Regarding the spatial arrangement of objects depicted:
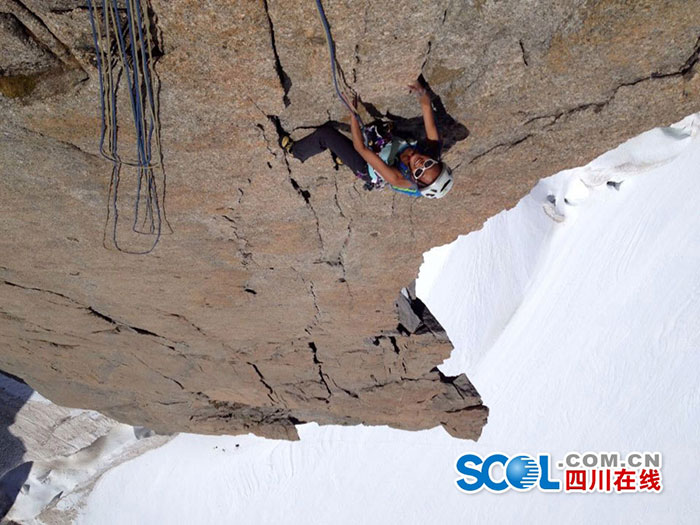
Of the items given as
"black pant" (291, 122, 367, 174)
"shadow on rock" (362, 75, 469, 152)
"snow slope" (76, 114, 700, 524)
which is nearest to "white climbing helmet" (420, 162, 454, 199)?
"shadow on rock" (362, 75, 469, 152)

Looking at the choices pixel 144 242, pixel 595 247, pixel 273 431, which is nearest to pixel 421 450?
pixel 273 431

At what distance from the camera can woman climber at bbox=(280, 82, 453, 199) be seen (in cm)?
243

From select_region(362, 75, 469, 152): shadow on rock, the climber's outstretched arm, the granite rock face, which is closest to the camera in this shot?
the granite rock face

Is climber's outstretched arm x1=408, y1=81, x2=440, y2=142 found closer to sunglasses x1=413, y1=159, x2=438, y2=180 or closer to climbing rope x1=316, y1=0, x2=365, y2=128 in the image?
sunglasses x1=413, y1=159, x2=438, y2=180

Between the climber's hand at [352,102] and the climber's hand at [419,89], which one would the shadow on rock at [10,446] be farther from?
the climber's hand at [419,89]

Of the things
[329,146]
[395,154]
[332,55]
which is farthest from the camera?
[329,146]

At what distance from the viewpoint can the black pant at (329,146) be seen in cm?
262

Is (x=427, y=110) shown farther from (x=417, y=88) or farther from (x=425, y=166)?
(x=425, y=166)

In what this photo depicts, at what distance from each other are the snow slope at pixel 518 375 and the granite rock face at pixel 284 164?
2.51 meters

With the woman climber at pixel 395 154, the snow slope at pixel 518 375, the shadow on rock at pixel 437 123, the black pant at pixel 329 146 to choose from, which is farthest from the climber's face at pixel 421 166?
the snow slope at pixel 518 375

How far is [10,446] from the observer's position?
7.34 metres

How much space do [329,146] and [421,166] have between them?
526 mm

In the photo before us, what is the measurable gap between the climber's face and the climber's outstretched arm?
109mm

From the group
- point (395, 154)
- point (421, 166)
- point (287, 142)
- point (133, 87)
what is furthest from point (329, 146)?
point (133, 87)
